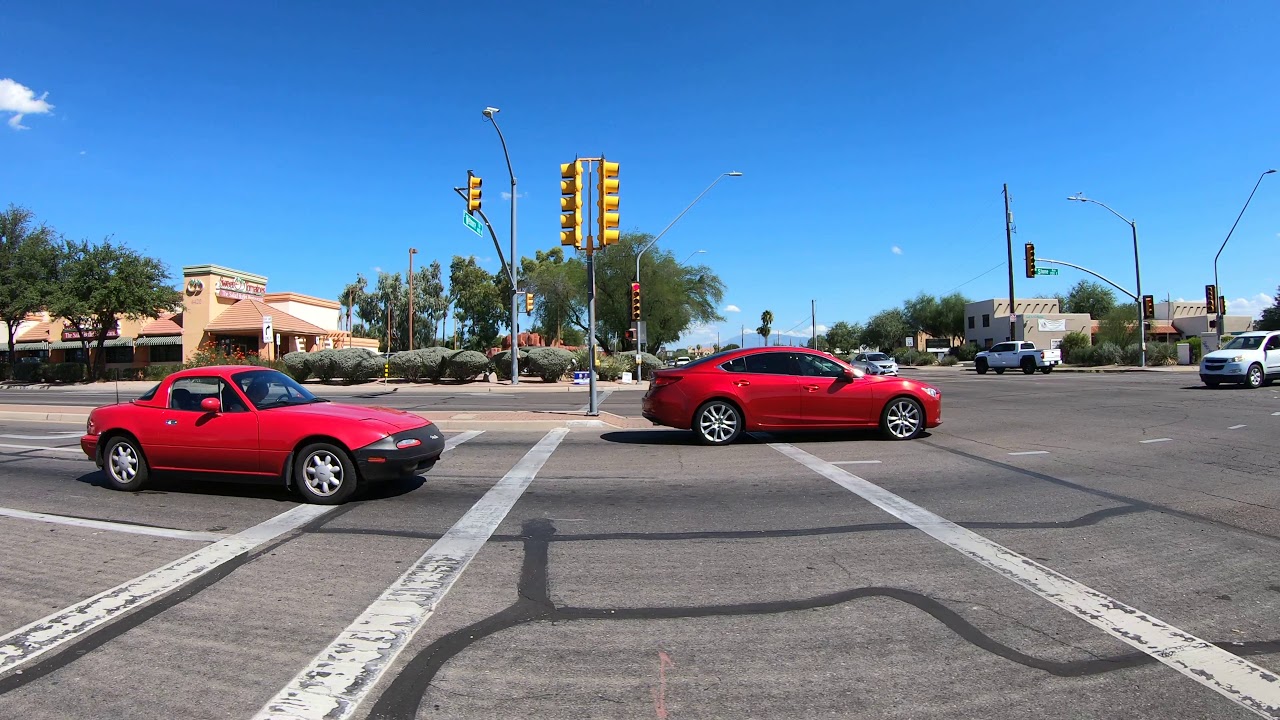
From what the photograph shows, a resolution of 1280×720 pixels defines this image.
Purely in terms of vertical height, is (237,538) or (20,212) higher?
(20,212)

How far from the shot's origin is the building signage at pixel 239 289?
46625 millimetres

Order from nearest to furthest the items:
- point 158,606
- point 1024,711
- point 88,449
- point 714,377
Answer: point 1024,711, point 158,606, point 88,449, point 714,377

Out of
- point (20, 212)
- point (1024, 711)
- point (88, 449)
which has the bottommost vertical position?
point (1024, 711)

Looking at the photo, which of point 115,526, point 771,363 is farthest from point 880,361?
point 115,526

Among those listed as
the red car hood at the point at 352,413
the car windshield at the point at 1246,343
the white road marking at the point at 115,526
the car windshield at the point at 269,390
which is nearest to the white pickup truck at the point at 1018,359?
the car windshield at the point at 1246,343

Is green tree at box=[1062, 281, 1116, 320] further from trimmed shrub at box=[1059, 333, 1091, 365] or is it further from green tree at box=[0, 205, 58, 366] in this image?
green tree at box=[0, 205, 58, 366]

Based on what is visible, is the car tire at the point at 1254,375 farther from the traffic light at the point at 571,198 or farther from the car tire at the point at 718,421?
the traffic light at the point at 571,198

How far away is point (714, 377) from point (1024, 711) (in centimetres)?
781

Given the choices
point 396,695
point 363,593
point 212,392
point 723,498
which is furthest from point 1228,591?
point 212,392

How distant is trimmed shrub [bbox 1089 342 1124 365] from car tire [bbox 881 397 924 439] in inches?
1745

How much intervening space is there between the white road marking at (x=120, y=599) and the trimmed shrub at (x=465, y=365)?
2626 cm

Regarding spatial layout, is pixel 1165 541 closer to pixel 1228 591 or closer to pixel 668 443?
pixel 1228 591

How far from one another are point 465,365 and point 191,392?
24.8m

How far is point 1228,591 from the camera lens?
14.3ft
